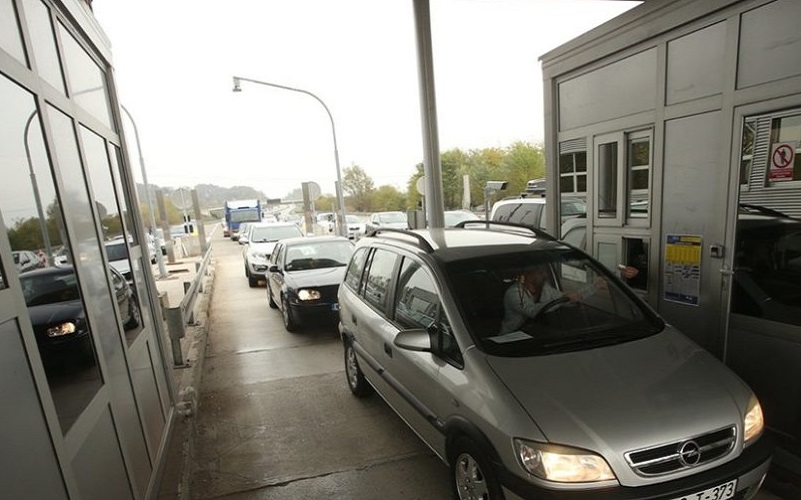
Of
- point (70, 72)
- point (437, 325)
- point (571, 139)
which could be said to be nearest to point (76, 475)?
point (437, 325)

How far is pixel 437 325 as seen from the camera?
2.97 meters

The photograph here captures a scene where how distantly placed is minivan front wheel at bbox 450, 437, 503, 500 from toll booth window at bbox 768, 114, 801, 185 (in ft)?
9.45

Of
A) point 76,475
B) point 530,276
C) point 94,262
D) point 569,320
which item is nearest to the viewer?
point 76,475

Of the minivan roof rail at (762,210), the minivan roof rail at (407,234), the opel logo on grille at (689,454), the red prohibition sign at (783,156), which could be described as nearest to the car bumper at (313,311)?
the minivan roof rail at (407,234)

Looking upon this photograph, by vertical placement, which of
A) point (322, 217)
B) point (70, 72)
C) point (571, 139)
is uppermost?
point (70, 72)

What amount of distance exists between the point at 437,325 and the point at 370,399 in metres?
2.18

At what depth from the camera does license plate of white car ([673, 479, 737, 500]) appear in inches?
82.0

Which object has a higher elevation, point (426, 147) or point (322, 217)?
point (426, 147)

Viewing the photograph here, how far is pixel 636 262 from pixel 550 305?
1981mm

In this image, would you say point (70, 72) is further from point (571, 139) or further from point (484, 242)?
point (571, 139)

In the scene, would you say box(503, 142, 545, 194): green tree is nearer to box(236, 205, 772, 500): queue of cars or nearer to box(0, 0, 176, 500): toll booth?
box(236, 205, 772, 500): queue of cars

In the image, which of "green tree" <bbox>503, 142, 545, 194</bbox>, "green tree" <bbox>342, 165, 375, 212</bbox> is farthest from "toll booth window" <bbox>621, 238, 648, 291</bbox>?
"green tree" <bbox>342, 165, 375, 212</bbox>

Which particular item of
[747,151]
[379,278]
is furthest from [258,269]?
[747,151]

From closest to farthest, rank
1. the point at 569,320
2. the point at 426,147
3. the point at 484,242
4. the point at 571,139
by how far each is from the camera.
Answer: the point at 569,320 < the point at 484,242 < the point at 571,139 < the point at 426,147
